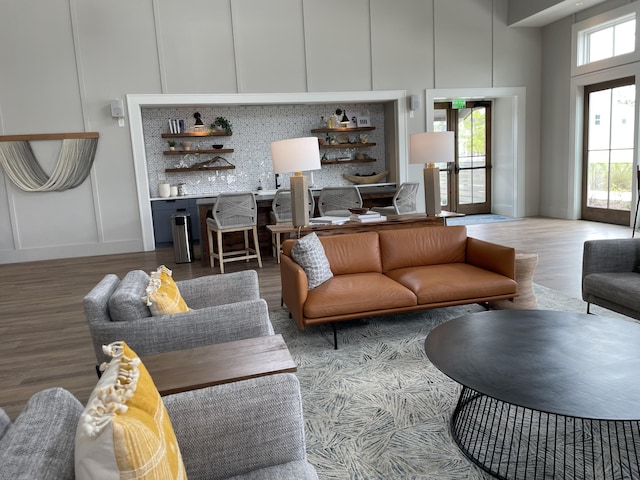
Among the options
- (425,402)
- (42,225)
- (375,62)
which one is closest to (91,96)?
→ (42,225)

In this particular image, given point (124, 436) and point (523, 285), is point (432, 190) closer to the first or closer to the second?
point (523, 285)

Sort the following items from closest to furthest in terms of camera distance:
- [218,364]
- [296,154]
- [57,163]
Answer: [218,364]
[296,154]
[57,163]

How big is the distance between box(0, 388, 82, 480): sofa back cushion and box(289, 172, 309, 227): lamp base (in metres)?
2.71

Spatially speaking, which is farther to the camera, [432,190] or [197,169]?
[197,169]

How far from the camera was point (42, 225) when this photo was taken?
716 cm

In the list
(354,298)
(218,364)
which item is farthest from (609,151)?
(218,364)

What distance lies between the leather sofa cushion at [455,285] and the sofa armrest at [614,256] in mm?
555

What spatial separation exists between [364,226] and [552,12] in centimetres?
620

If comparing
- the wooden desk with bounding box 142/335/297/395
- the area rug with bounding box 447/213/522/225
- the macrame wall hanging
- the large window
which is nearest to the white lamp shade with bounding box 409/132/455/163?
the wooden desk with bounding box 142/335/297/395

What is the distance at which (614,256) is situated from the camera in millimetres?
3223

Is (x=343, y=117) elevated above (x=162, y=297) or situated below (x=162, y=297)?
above

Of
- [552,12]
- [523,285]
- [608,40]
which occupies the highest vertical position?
[552,12]

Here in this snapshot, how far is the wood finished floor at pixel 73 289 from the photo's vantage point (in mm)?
2939

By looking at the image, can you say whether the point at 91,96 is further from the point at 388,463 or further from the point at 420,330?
the point at 388,463
